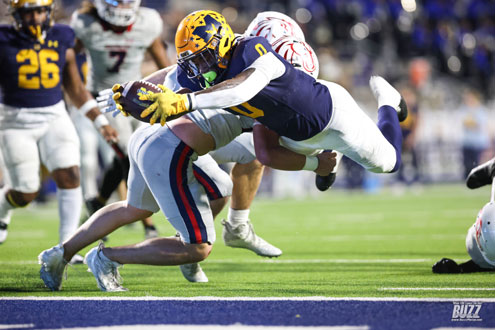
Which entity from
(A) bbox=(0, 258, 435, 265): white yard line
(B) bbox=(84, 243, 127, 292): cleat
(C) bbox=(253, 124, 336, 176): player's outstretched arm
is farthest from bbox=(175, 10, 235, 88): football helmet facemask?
(A) bbox=(0, 258, 435, 265): white yard line

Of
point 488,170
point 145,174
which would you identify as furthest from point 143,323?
point 488,170

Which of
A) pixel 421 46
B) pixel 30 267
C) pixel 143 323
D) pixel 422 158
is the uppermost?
pixel 143 323

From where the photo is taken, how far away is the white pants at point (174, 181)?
375 cm

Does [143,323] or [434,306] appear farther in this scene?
[434,306]

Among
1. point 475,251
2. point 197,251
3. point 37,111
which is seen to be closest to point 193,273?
point 197,251

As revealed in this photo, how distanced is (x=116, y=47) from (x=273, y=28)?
84.0 inches

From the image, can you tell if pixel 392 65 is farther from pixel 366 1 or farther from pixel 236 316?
pixel 236 316

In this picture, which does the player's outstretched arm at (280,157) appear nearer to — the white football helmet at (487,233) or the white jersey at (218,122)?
the white jersey at (218,122)

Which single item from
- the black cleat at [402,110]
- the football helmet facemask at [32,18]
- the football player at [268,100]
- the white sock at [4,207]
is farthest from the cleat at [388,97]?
the white sock at [4,207]

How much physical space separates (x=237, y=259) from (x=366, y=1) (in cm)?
1335

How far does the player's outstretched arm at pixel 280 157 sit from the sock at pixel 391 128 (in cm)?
34

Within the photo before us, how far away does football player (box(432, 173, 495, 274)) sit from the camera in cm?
400

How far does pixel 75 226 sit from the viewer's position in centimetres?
513

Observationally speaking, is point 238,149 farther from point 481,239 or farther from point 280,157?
point 481,239
